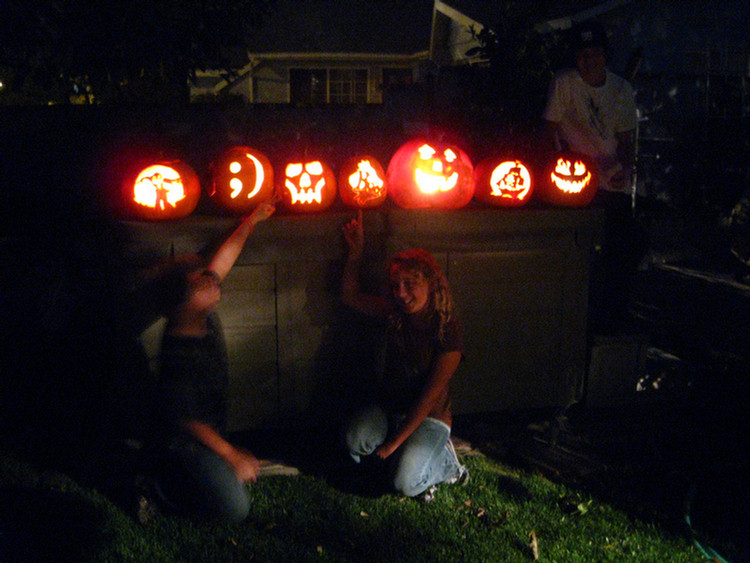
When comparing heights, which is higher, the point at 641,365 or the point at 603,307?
the point at 603,307

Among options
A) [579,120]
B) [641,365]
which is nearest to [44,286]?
[579,120]

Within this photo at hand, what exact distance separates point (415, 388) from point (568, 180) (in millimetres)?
1775

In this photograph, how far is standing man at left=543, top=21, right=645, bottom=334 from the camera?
4.88 m

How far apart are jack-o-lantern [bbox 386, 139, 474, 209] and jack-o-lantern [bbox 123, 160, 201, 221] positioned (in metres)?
1.33

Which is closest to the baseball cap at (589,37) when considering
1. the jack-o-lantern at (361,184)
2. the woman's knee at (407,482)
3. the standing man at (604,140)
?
the standing man at (604,140)

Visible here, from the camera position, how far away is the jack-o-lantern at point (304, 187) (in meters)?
4.16

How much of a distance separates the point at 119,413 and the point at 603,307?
342 cm

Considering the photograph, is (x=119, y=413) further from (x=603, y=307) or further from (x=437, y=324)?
(x=603, y=307)

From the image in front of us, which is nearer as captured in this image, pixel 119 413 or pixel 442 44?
pixel 119 413

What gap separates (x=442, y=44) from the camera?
17.3m

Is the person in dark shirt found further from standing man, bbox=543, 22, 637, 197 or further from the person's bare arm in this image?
standing man, bbox=543, 22, 637, 197

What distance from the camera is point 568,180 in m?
4.58

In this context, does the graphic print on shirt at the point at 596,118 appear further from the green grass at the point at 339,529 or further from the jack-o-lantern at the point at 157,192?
the jack-o-lantern at the point at 157,192

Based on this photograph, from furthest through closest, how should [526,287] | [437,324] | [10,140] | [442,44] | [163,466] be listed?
[442,44], [10,140], [526,287], [437,324], [163,466]
